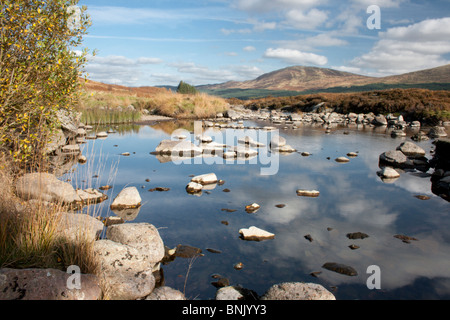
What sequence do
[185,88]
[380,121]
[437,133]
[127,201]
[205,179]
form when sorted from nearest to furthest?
[127,201]
[205,179]
[437,133]
[380,121]
[185,88]

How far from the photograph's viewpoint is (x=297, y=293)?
12.4ft

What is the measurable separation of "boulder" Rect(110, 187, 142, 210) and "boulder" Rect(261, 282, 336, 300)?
4.19 metres

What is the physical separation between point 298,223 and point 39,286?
184 inches

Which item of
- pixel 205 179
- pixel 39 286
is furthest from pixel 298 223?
pixel 39 286

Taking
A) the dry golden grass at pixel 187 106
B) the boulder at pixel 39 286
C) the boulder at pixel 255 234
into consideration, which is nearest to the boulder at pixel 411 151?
the boulder at pixel 255 234

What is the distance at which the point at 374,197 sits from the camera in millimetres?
8570

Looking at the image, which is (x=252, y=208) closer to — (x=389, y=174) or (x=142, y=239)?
(x=142, y=239)

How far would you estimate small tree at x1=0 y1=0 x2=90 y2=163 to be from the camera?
5.02 meters

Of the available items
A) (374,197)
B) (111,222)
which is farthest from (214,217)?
(374,197)

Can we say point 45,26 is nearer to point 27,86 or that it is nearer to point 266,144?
point 27,86

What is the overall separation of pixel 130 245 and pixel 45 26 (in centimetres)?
386

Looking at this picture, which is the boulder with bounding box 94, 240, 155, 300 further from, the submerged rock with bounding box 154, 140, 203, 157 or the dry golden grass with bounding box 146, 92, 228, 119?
the dry golden grass with bounding box 146, 92, 228, 119

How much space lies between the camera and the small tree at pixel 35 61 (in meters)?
5.02

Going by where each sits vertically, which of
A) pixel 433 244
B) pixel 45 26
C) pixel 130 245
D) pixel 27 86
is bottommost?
pixel 433 244
